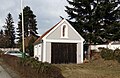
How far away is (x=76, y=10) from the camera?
1858 inches

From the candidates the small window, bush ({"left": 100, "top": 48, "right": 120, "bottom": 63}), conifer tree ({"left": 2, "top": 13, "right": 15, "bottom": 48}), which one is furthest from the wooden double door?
conifer tree ({"left": 2, "top": 13, "right": 15, "bottom": 48})

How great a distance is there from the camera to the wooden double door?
3559 centimetres

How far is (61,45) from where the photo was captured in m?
36.1

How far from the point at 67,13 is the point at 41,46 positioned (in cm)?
1390

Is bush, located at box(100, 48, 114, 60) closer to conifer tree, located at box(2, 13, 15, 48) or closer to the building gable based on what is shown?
the building gable

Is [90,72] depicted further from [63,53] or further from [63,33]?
[63,33]

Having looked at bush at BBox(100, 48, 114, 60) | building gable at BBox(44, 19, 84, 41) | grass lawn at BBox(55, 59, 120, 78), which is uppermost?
building gable at BBox(44, 19, 84, 41)

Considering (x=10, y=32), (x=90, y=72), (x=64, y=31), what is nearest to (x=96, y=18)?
(x=64, y=31)

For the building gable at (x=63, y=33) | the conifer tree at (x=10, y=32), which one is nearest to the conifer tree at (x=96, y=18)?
the building gable at (x=63, y=33)

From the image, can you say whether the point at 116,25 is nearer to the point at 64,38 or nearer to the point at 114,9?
the point at 114,9

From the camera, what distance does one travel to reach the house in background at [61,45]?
35.1 m

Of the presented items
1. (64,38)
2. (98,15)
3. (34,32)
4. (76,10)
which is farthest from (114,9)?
(34,32)

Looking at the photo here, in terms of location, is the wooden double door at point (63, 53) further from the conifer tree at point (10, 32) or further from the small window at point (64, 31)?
the conifer tree at point (10, 32)

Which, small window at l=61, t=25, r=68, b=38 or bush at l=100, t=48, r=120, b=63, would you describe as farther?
small window at l=61, t=25, r=68, b=38
